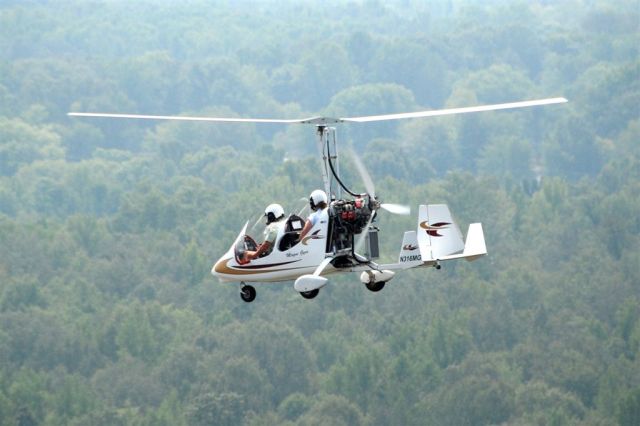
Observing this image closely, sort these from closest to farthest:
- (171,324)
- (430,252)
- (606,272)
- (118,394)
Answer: (430,252)
(118,394)
(171,324)
(606,272)

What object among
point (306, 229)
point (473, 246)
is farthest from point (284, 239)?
point (473, 246)

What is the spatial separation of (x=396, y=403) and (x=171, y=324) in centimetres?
3392

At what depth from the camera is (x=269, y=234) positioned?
131 feet

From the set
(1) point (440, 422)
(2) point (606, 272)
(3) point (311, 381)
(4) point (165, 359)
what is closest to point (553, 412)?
(1) point (440, 422)

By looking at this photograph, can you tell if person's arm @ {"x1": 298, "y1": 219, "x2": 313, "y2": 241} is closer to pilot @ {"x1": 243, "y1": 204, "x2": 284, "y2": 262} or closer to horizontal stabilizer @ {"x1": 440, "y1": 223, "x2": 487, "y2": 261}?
pilot @ {"x1": 243, "y1": 204, "x2": 284, "y2": 262}

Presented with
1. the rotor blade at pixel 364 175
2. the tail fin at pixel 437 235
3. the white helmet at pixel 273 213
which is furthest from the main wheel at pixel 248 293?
the tail fin at pixel 437 235

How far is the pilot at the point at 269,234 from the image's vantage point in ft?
130

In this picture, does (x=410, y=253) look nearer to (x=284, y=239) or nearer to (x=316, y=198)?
(x=316, y=198)

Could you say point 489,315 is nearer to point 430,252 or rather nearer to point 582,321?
point 582,321

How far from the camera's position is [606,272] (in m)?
199

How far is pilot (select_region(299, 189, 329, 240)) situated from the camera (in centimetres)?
3881

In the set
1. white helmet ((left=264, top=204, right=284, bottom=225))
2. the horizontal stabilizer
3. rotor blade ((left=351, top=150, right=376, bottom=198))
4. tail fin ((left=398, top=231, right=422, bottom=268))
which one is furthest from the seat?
the horizontal stabilizer

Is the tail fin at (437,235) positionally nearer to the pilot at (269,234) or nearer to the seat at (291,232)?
the seat at (291,232)

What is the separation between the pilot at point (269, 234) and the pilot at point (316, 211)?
0.87m
